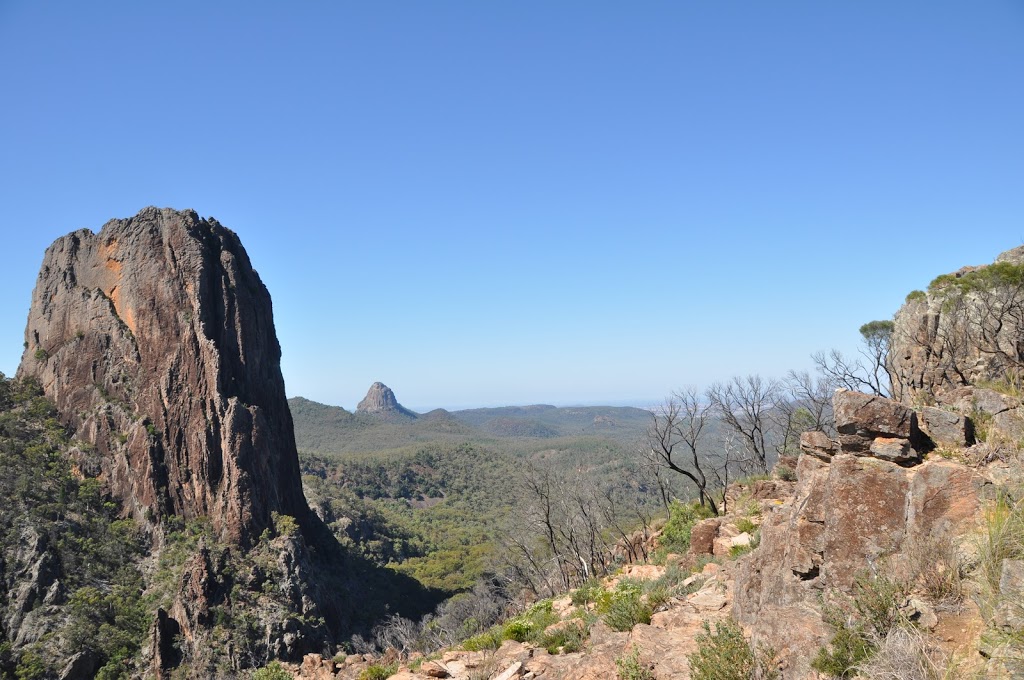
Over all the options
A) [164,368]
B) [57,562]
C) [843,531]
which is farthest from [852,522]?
[164,368]

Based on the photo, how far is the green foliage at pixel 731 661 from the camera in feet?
22.9

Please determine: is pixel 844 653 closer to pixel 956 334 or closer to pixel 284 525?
pixel 956 334

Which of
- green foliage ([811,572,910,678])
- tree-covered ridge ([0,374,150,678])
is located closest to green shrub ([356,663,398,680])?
green foliage ([811,572,910,678])

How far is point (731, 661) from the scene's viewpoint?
7.12 m

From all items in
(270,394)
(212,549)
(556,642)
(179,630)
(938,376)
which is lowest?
(179,630)

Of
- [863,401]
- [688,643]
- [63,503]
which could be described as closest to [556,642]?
[688,643]

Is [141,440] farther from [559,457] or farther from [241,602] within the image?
[559,457]

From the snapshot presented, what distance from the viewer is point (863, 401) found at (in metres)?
9.09

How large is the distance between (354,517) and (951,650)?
310ft

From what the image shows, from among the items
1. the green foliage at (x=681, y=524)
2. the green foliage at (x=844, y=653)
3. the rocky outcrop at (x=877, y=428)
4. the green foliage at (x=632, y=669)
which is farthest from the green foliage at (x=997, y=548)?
the green foliage at (x=681, y=524)

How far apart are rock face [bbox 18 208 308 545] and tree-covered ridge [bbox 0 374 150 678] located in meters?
2.69

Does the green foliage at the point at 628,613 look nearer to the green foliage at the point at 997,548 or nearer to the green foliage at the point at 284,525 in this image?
the green foliage at the point at 997,548

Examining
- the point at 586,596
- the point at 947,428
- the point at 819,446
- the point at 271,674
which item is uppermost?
the point at 947,428

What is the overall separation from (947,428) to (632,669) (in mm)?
6351
